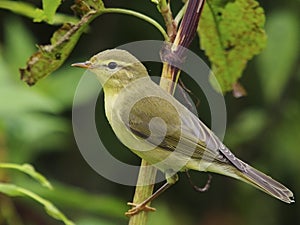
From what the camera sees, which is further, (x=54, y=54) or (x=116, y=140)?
(x=116, y=140)

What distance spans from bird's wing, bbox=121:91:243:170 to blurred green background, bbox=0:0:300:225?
872 mm

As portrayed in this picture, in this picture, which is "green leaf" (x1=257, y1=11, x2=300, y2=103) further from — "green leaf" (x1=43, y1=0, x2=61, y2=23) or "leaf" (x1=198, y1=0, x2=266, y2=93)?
"green leaf" (x1=43, y1=0, x2=61, y2=23)

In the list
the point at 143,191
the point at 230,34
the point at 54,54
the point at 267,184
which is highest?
the point at 54,54

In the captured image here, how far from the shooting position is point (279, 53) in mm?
3531

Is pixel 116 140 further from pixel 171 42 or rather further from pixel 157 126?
pixel 171 42

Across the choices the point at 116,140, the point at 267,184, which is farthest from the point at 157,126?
the point at 116,140

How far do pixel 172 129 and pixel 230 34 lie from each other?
29 cm

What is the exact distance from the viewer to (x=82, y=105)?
3.70 m

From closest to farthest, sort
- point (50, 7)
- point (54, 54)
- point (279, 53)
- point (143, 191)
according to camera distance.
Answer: point (143, 191) → point (50, 7) → point (54, 54) → point (279, 53)

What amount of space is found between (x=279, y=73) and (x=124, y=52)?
5.84 feet

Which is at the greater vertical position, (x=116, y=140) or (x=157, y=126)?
(x=157, y=126)

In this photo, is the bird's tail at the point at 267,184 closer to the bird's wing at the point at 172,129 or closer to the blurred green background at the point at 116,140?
the bird's wing at the point at 172,129

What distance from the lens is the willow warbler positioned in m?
1.94

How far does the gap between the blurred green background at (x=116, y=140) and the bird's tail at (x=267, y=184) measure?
3.14 feet
